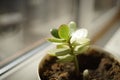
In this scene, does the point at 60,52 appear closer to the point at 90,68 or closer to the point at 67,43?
the point at 67,43

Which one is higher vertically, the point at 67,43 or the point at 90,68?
the point at 67,43

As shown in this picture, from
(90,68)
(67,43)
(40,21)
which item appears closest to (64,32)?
(67,43)


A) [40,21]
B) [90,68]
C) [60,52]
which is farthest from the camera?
[40,21]

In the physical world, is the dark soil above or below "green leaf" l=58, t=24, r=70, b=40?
below

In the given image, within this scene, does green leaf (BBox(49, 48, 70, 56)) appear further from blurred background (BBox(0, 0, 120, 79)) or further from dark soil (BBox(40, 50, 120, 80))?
blurred background (BBox(0, 0, 120, 79))

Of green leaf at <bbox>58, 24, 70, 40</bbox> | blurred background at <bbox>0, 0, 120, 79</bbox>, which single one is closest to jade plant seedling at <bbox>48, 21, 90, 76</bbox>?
green leaf at <bbox>58, 24, 70, 40</bbox>

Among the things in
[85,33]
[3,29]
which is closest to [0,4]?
[3,29]

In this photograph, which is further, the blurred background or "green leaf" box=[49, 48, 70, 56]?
the blurred background
